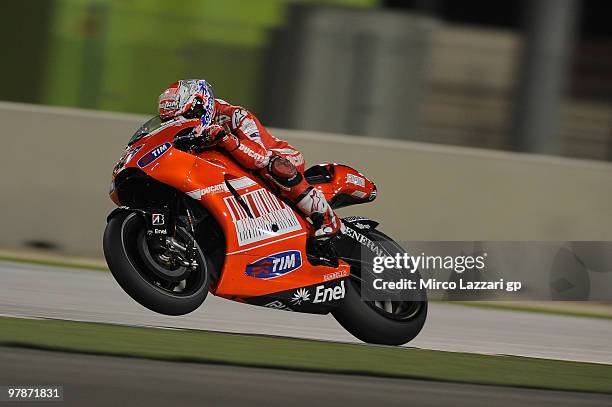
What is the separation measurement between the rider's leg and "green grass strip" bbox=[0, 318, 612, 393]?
Answer: 722mm

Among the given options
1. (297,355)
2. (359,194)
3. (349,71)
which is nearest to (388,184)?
(349,71)

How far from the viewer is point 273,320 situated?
8.20 m

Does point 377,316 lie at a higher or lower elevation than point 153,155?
lower

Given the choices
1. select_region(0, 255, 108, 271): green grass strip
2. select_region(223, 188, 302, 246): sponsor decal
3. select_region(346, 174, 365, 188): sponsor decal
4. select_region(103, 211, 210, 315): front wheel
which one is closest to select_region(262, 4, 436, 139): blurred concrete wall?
select_region(0, 255, 108, 271): green grass strip

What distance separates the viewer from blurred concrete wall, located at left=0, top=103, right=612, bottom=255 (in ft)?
36.5

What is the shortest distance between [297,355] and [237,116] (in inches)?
58.8

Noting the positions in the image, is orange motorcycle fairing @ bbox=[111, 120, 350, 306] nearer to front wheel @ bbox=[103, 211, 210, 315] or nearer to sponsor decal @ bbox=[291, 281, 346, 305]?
sponsor decal @ bbox=[291, 281, 346, 305]

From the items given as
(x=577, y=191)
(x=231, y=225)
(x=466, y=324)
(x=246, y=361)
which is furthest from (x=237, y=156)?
(x=577, y=191)

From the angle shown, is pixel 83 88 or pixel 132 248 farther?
pixel 83 88

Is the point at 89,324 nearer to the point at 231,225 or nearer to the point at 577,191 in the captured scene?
the point at 231,225

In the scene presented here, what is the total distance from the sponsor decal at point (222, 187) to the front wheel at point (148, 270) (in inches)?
8.8

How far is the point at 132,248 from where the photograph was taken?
659 cm

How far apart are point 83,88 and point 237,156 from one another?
496 cm

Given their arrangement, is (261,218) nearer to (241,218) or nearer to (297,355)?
(241,218)
